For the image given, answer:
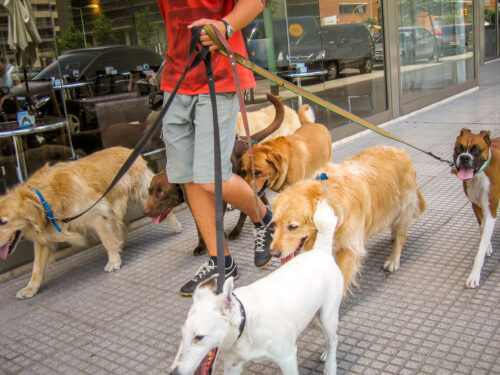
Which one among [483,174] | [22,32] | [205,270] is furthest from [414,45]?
[205,270]

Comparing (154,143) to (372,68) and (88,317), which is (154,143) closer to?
(88,317)

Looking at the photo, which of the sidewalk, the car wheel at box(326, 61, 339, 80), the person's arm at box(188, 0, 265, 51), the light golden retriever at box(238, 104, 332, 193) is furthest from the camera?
the car wheel at box(326, 61, 339, 80)

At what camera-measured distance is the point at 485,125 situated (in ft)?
27.0

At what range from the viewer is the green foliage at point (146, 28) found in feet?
18.2

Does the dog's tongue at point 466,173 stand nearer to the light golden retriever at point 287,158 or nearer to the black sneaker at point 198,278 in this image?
the light golden retriever at point 287,158

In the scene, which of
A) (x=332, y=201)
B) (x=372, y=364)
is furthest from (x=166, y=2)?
(x=372, y=364)

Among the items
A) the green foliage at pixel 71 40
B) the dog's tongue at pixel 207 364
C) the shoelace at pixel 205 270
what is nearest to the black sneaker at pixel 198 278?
the shoelace at pixel 205 270

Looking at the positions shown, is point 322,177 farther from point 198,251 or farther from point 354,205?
point 198,251

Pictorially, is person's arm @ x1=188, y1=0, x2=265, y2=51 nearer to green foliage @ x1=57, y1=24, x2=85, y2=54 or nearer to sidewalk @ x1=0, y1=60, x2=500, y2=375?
sidewalk @ x1=0, y1=60, x2=500, y2=375

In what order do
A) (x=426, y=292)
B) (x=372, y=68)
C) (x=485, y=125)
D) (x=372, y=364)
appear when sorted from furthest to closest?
(x=372, y=68), (x=485, y=125), (x=426, y=292), (x=372, y=364)


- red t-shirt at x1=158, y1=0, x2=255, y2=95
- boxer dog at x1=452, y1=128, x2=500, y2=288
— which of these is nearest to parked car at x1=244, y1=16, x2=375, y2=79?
red t-shirt at x1=158, y1=0, x2=255, y2=95

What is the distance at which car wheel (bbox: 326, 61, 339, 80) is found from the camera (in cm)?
837

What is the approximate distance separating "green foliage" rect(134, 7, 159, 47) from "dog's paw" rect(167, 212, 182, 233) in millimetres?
2028

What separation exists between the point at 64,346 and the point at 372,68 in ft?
25.2
